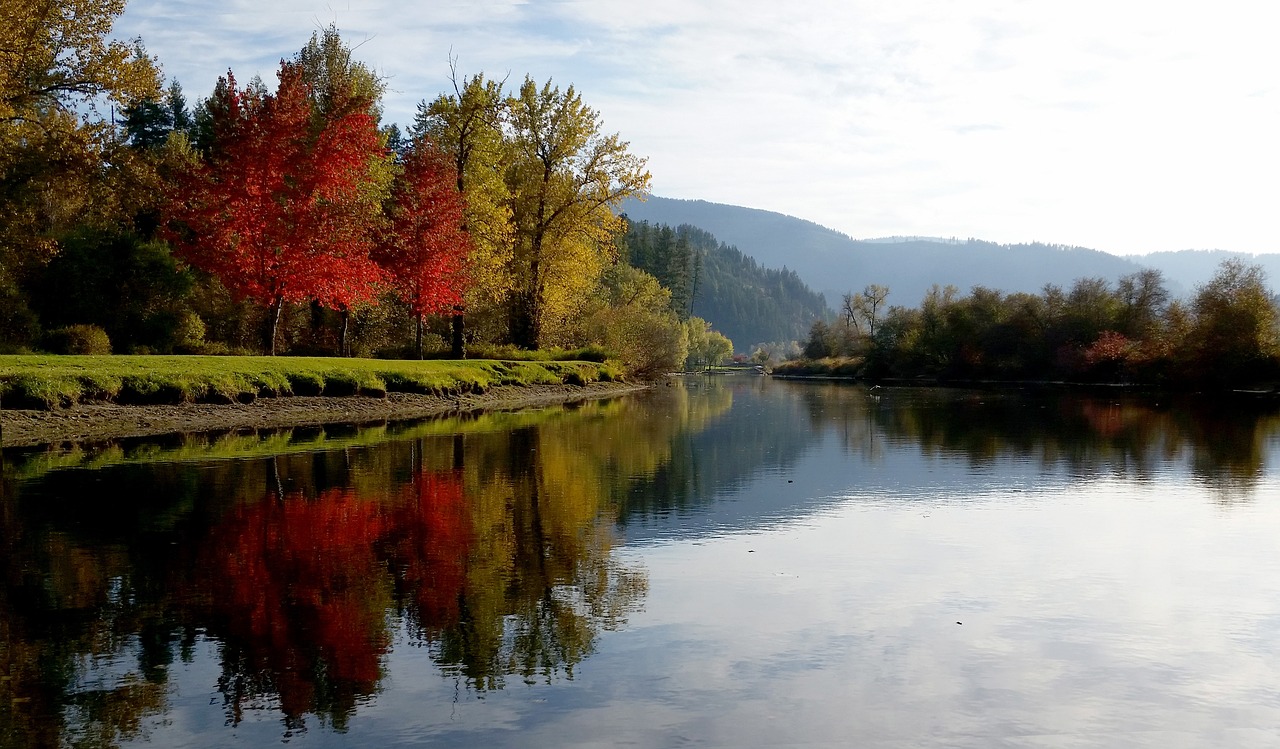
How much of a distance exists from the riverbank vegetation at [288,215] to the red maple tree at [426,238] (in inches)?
3.0

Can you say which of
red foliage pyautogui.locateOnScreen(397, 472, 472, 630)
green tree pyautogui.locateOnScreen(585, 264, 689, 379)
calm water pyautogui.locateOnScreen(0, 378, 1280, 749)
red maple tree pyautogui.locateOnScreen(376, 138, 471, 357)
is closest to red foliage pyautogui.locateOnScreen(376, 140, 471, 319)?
red maple tree pyautogui.locateOnScreen(376, 138, 471, 357)

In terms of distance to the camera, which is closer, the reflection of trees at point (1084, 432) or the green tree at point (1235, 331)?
the reflection of trees at point (1084, 432)

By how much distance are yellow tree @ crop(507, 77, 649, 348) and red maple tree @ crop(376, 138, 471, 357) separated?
6.09m

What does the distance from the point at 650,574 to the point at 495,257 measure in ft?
116

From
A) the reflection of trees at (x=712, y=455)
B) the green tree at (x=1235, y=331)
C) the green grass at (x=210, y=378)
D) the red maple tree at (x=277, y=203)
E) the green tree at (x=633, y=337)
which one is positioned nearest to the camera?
the reflection of trees at (x=712, y=455)

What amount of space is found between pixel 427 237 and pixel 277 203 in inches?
274

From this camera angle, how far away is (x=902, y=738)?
5.60 meters

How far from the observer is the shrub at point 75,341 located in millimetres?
32219

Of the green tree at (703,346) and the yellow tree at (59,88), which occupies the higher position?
the yellow tree at (59,88)

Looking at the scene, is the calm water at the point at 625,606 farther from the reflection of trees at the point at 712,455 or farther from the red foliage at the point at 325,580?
the reflection of trees at the point at 712,455

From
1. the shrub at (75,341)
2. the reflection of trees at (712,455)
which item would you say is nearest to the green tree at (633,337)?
the reflection of trees at (712,455)

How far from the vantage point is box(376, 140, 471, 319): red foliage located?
38.9 meters

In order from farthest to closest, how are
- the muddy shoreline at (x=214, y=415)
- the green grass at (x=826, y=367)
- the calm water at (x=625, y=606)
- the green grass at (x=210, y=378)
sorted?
the green grass at (x=826, y=367)
the green grass at (x=210, y=378)
the muddy shoreline at (x=214, y=415)
the calm water at (x=625, y=606)

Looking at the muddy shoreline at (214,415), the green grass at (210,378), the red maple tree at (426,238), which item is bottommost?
the muddy shoreline at (214,415)
